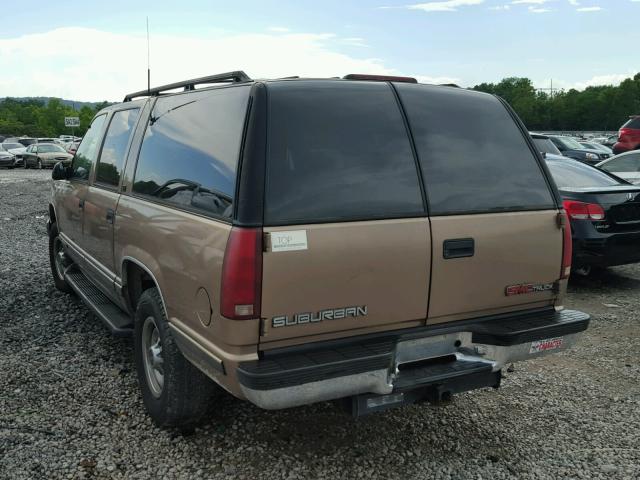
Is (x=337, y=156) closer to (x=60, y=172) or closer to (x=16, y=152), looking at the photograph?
(x=60, y=172)

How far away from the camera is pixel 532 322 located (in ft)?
11.1

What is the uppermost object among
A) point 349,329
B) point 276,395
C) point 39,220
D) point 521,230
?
point 521,230

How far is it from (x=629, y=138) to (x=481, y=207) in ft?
68.3

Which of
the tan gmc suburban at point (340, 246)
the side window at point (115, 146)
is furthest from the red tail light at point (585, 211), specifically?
the side window at point (115, 146)

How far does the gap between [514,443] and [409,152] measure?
1.83 meters

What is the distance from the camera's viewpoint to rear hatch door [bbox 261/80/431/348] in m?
2.76

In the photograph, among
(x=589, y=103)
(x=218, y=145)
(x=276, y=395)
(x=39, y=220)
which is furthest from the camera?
(x=589, y=103)

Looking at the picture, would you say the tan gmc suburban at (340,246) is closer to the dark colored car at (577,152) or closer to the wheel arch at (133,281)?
the wheel arch at (133,281)

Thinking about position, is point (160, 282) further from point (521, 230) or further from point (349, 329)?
point (521, 230)

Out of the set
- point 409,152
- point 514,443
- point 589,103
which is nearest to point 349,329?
point 409,152

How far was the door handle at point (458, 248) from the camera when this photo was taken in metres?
3.08

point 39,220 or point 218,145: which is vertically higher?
point 218,145

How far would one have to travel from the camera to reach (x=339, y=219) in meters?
2.87

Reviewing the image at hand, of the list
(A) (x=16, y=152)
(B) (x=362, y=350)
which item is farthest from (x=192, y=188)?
(A) (x=16, y=152)
